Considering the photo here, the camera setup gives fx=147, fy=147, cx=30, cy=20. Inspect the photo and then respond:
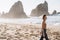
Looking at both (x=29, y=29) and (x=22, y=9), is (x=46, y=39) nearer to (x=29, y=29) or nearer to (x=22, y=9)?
(x=29, y=29)

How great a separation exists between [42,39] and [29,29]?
36 cm

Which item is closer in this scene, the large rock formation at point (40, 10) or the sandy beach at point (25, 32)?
the sandy beach at point (25, 32)

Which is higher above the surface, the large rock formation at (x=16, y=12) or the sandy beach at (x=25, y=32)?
the large rock formation at (x=16, y=12)

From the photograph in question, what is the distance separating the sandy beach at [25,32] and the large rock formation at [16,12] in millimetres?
198

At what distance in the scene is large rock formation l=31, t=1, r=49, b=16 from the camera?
9.84 ft

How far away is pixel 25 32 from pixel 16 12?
0.48 m

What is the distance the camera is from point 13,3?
3066 millimetres

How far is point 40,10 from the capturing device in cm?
304

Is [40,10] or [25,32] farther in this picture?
[40,10]

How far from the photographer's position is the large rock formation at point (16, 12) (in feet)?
10.0

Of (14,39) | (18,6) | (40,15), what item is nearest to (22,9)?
(18,6)

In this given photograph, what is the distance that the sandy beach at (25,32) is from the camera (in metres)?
2.85

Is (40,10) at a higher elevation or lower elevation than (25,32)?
higher

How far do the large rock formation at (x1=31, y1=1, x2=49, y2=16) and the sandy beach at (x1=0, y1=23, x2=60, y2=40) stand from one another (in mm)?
244
